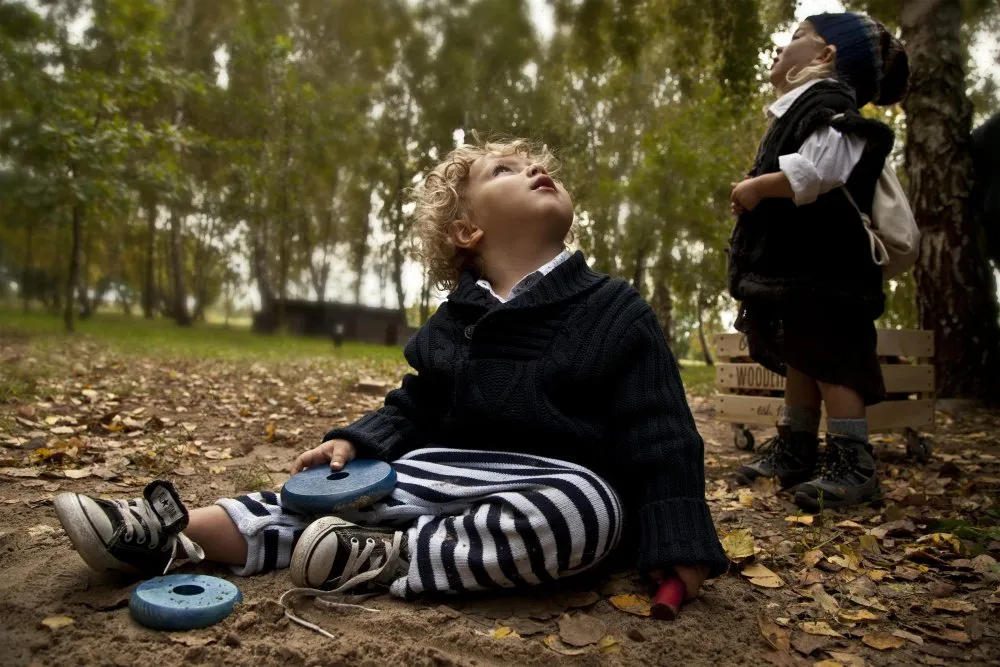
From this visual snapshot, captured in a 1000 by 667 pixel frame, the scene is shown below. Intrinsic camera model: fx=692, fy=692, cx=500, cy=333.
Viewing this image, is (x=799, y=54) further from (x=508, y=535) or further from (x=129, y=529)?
(x=129, y=529)

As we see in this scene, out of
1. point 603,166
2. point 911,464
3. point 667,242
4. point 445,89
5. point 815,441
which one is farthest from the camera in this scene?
point 603,166

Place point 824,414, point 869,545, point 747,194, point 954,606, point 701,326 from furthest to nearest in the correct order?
point 701,326
point 824,414
point 747,194
point 869,545
point 954,606

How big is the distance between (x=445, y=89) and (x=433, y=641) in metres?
21.4

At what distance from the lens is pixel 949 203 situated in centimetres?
561

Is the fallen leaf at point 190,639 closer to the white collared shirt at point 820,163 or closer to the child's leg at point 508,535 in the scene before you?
the child's leg at point 508,535

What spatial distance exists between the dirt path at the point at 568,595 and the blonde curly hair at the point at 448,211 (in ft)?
3.75

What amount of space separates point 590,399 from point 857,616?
89 centimetres

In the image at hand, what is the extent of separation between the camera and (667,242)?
57.6 feet

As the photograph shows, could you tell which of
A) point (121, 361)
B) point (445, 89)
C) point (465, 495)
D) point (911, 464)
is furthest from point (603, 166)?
point (465, 495)

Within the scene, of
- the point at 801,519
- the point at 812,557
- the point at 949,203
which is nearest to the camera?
the point at 812,557

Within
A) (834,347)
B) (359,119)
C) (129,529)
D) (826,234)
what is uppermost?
(359,119)

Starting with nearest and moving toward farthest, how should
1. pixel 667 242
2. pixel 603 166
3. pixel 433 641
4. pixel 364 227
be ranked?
pixel 433 641, pixel 667 242, pixel 603 166, pixel 364 227

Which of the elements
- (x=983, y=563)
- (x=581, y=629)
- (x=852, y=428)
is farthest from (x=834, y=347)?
(x=581, y=629)

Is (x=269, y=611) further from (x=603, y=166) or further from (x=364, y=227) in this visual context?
(x=364, y=227)
